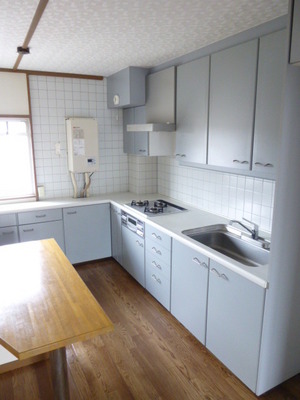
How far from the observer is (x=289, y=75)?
1560 mm

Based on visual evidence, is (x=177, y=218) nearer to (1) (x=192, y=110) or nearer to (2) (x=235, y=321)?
(1) (x=192, y=110)

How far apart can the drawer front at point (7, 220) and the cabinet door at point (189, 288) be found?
1854 mm

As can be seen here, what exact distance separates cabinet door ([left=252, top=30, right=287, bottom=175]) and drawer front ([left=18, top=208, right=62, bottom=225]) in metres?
2.34

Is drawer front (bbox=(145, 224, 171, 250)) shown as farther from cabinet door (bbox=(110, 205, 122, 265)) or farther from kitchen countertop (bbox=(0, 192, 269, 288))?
cabinet door (bbox=(110, 205, 122, 265))

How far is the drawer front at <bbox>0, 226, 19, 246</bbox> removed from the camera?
328 centimetres

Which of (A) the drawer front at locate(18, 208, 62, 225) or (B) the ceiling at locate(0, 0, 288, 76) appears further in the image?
(A) the drawer front at locate(18, 208, 62, 225)

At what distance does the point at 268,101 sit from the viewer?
2.00 meters

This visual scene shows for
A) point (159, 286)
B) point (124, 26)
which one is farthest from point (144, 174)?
point (124, 26)

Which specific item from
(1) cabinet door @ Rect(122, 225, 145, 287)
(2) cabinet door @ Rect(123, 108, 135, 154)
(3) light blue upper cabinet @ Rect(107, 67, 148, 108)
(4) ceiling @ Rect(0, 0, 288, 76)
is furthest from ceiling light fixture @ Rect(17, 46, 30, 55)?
(1) cabinet door @ Rect(122, 225, 145, 287)

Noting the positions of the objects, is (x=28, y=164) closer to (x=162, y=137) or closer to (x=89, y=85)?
(x=89, y=85)

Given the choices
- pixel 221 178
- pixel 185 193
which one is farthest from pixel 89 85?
pixel 221 178

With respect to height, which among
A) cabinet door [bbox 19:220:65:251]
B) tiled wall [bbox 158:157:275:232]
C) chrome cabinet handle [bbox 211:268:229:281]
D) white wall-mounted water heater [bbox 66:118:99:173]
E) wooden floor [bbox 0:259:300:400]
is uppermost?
white wall-mounted water heater [bbox 66:118:99:173]

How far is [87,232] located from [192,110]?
6.39 feet

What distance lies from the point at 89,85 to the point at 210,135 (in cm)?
205
